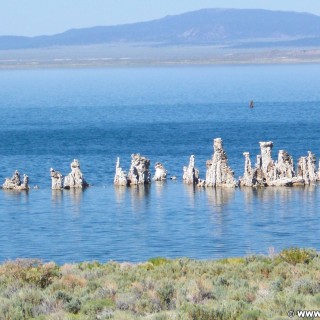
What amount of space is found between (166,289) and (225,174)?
6415 centimetres

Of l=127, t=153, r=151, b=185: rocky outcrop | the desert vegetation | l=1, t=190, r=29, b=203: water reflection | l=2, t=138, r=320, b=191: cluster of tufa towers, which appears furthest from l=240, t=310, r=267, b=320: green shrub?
l=127, t=153, r=151, b=185: rocky outcrop

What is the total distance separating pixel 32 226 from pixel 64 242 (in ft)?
27.9

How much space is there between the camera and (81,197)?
97.1 meters

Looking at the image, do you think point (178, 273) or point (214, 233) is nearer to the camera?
point (178, 273)

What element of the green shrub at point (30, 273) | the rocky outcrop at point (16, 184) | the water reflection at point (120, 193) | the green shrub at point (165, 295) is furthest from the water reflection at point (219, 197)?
the green shrub at point (165, 295)

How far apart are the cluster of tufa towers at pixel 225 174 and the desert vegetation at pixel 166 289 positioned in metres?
52.9

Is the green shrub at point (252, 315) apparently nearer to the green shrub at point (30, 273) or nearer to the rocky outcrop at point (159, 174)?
the green shrub at point (30, 273)

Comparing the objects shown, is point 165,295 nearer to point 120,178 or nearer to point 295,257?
point 295,257

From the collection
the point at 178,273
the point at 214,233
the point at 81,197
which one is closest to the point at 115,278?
A: the point at 178,273

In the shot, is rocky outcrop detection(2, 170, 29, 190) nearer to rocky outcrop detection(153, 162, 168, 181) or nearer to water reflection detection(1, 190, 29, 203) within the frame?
water reflection detection(1, 190, 29, 203)

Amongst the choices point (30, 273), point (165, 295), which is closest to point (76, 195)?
point (30, 273)

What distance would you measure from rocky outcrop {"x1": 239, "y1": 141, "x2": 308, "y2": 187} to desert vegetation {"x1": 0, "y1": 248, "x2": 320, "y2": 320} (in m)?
53.1

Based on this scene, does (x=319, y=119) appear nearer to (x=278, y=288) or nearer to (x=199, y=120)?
(x=199, y=120)

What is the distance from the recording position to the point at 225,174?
101062 millimetres
